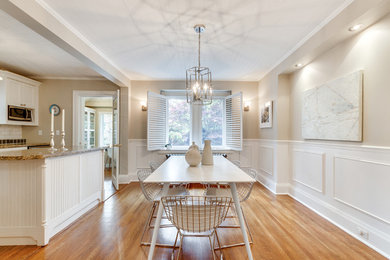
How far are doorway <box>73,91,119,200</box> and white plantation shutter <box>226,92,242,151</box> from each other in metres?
2.60

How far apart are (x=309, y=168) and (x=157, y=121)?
10.5ft

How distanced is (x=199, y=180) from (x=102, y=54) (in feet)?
9.06

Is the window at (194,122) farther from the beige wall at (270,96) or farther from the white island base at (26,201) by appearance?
the white island base at (26,201)

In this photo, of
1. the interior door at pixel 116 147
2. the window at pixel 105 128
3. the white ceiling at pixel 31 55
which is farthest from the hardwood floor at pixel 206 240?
the window at pixel 105 128

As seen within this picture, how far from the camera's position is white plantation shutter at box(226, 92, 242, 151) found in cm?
440

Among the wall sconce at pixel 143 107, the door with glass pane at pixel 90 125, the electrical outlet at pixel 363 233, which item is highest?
the wall sconce at pixel 143 107

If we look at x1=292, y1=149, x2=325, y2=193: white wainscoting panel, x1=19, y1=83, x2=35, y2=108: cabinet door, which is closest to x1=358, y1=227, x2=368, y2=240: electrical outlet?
x1=292, y1=149, x2=325, y2=193: white wainscoting panel

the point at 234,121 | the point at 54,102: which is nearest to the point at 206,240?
the point at 234,121

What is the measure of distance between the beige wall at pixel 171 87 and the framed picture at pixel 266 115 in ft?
1.10

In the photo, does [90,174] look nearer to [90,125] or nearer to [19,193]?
[19,193]

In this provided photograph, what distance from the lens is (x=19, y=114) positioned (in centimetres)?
412

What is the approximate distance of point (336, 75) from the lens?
253 cm

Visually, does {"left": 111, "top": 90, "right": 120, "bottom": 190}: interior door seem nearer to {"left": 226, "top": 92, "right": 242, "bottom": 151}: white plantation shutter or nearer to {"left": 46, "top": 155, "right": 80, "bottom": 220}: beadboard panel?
{"left": 46, "top": 155, "right": 80, "bottom": 220}: beadboard panel

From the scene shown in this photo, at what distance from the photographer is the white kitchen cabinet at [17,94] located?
3844 millimetres
